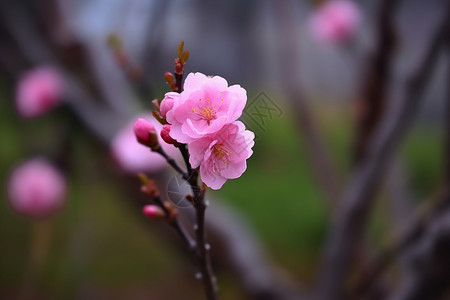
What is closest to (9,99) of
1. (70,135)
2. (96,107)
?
(70,135)

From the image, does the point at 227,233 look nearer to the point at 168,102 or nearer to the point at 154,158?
the point at 154,158

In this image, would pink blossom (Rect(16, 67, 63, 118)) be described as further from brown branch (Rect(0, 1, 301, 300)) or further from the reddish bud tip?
the reddish bud tip

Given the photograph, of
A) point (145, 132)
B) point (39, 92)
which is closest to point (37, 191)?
point (39, 92)

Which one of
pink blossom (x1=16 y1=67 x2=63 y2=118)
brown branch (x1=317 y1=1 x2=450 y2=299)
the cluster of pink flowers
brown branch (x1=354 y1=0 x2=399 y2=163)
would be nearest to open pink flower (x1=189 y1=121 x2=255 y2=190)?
the cluster of pink flowers

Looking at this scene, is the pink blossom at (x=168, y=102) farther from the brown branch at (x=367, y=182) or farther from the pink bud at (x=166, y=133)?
the brown branch at (x=367, y=182)

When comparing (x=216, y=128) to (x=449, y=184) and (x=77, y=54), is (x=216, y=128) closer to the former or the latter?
(x=449, y=184)
